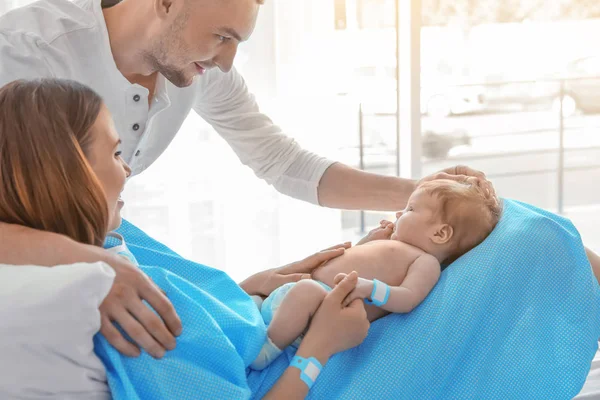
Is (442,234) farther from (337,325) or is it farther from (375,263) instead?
(337,325)

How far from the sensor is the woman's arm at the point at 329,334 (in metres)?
1.12

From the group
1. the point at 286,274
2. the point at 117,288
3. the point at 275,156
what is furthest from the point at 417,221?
the point at 117,288

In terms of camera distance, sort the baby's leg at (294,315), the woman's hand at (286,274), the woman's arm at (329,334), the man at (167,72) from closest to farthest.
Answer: the woman's arm at (329,334) → the baby's leg at (294,315) → the woman's hand at (286,274) → the man at (167,72)

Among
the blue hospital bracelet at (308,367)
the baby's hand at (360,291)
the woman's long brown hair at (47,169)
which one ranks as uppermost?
the woman's long brown hair at (47,169)

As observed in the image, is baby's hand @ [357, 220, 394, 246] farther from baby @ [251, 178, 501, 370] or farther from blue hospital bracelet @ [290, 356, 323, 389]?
blue hospital bracelet @ [290, 356, 323, 389]

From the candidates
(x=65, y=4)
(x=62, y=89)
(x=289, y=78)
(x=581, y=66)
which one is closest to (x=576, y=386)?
(x=62, y=89)

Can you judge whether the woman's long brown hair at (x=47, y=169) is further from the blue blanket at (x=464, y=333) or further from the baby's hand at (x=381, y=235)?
the baby's hand at (x=381, y=235)

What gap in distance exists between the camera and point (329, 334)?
1171mm

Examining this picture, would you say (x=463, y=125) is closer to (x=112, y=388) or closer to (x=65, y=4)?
(x=65, y=4)

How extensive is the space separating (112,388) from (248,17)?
39.2 inches

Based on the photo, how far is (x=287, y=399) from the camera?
3.61 ft

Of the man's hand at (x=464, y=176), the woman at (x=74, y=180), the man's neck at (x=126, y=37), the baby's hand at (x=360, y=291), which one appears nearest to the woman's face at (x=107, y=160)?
the woman at (x=74, y=180)

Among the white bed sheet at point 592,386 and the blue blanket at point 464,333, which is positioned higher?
the blue blanket at point 464,333

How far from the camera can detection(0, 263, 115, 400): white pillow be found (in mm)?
896
